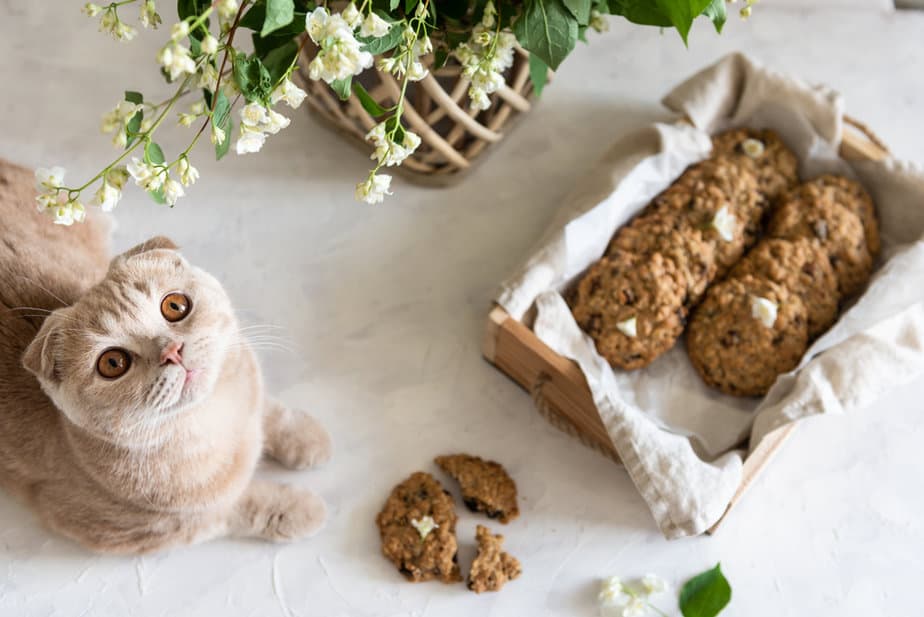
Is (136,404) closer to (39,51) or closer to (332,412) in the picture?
(332,412)

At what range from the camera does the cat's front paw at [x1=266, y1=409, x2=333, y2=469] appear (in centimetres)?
112

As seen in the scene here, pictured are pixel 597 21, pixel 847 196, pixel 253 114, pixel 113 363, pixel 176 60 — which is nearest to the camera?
pixel 176 60

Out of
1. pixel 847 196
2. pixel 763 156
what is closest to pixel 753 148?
pixel 763 156

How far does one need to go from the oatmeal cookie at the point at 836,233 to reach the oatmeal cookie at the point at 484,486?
52 centimetres

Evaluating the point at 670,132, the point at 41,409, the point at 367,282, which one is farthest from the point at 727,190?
the point at 41,409

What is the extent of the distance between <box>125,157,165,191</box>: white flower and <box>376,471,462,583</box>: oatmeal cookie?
575 millimetres

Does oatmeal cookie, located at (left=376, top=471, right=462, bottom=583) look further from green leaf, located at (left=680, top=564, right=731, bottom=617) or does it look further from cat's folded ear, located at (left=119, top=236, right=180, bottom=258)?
cat's folded ear, located at (left=119, top=236, right=180, bottom=258)

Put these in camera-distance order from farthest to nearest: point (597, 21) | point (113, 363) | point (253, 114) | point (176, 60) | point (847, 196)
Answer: point (847, 196)
point (597, 21)
point (113, 363)
point (253, 114)
point (176, 60)

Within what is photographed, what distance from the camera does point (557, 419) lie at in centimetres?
114

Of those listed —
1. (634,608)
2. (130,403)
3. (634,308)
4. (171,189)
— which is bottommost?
(634,608)

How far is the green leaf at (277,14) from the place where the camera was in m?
0.65

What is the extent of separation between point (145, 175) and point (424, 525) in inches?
23.5

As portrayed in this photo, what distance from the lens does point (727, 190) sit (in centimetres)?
117

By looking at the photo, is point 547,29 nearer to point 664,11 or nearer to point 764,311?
point 664,11
